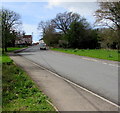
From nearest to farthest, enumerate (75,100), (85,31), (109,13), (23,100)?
(23,100) < (75,100) < (109,13) < (85,31)

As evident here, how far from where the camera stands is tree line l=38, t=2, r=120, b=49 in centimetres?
3478

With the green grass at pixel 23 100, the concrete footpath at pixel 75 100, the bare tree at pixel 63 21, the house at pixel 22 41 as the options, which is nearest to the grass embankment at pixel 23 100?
the green grass at pixel 23 100

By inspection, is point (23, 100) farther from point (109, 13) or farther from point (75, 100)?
point (109, 13)

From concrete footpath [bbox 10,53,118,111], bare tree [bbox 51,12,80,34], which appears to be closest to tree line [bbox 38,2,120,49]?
bare tree [bbox 51,12,80,34]

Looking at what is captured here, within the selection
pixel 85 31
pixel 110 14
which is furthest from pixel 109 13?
pixel 85 31

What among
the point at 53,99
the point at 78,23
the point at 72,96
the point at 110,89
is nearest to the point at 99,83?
the point at 110,89

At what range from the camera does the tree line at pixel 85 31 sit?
3478 centimetres

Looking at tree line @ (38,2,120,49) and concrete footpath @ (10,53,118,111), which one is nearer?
concrete footpath @ (10,53,118,111)

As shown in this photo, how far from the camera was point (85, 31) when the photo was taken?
198 ft

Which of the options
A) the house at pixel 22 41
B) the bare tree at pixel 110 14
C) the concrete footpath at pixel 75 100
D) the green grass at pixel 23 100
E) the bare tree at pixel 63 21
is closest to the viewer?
the green grass at pixel 23 100

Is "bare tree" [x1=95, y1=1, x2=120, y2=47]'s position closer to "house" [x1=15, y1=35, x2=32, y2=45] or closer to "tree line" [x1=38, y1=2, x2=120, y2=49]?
"tree line" [x1=38, y1=2, x2=120, y2=49]

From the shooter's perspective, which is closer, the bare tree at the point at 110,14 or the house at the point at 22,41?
the bare tree at the point at 110,14

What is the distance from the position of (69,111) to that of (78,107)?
0.41 metres

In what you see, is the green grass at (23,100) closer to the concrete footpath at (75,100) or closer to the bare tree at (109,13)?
the concrete footpath at (75,100)
